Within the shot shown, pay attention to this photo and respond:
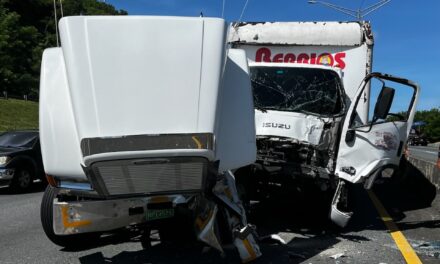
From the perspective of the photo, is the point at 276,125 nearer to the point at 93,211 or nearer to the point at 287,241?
the point at 287,241

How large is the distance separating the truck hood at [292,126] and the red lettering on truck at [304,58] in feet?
6.71

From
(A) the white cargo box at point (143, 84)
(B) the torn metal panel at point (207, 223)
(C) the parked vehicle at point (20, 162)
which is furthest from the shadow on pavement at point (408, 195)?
(C) the parked vehicle at point (20, 162)

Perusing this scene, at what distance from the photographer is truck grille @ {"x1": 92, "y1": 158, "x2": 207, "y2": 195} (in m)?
4.02

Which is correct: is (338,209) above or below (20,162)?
above

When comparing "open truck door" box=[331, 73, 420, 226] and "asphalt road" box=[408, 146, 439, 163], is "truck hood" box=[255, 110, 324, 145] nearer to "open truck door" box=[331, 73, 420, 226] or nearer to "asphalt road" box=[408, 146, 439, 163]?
"open truck door" box=[331, 73, 420, 226]

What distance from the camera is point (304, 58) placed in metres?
8.95

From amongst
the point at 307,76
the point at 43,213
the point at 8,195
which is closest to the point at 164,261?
the point at 43,213

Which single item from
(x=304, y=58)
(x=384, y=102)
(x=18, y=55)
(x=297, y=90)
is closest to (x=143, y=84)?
(x=384, y=102)

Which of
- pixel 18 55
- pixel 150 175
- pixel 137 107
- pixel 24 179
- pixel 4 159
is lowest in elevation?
pixel 24 179

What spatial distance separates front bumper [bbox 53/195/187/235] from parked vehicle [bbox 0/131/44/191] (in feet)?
23.4

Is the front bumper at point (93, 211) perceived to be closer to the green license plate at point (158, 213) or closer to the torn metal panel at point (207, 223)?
the green license plate at point (158, 213)

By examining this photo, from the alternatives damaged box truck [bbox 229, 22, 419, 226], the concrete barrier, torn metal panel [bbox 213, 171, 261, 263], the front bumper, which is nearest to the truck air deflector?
the front bumper

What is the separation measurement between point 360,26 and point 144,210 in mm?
5542

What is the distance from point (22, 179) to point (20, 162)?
39 cm
